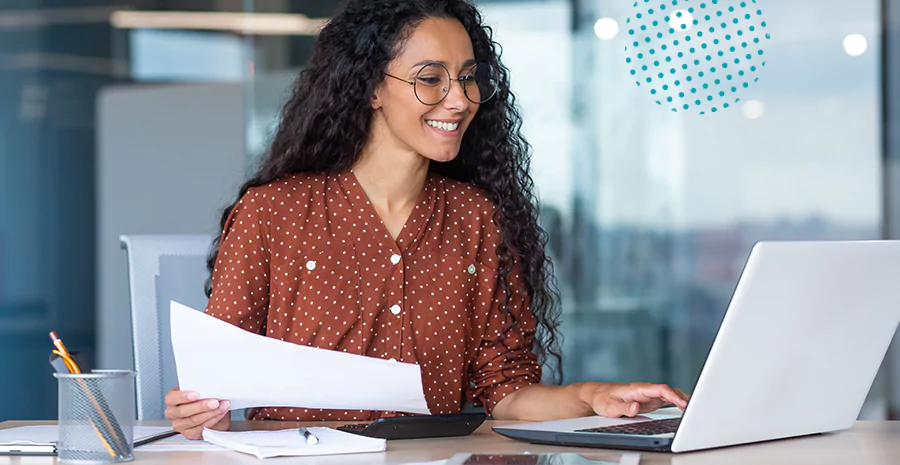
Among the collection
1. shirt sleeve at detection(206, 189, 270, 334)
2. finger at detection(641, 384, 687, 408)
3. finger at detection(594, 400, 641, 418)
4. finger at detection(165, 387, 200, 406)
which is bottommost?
finger at detection(594, 400, 641, 418)

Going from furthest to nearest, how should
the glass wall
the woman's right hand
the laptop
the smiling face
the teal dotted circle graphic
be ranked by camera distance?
the glass wall
the teal dotted circle graphic
the smiling face
the woman's right hand
the laptop

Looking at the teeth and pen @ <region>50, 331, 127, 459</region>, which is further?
the teeth

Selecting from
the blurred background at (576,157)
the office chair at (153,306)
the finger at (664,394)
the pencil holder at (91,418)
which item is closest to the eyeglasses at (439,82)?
the office chair at (153,306)

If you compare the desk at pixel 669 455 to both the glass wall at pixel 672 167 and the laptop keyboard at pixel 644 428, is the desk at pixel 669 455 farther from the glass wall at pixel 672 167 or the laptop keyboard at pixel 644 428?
the glass wall at pixel 672 167

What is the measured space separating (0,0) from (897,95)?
3404 millimetres

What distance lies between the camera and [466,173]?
82.0 inches

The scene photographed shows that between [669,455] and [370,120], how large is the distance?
0.97m

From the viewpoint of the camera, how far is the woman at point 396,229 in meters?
1.79

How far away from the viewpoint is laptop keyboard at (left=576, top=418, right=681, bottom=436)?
1.29 m

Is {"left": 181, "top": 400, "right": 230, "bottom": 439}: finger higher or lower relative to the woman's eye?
lower

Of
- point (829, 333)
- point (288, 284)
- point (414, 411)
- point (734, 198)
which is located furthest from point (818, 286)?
point (734, 198)

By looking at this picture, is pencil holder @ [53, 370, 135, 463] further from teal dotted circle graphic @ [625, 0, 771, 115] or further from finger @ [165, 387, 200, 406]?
teal dotted circle graphic @ [625, 0, 771, 115]

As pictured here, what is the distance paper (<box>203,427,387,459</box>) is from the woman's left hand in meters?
0.38

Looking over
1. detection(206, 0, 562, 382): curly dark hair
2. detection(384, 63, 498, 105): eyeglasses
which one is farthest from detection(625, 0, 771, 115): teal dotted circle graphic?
detection(384, 63, 498, 105): eyeglasses
